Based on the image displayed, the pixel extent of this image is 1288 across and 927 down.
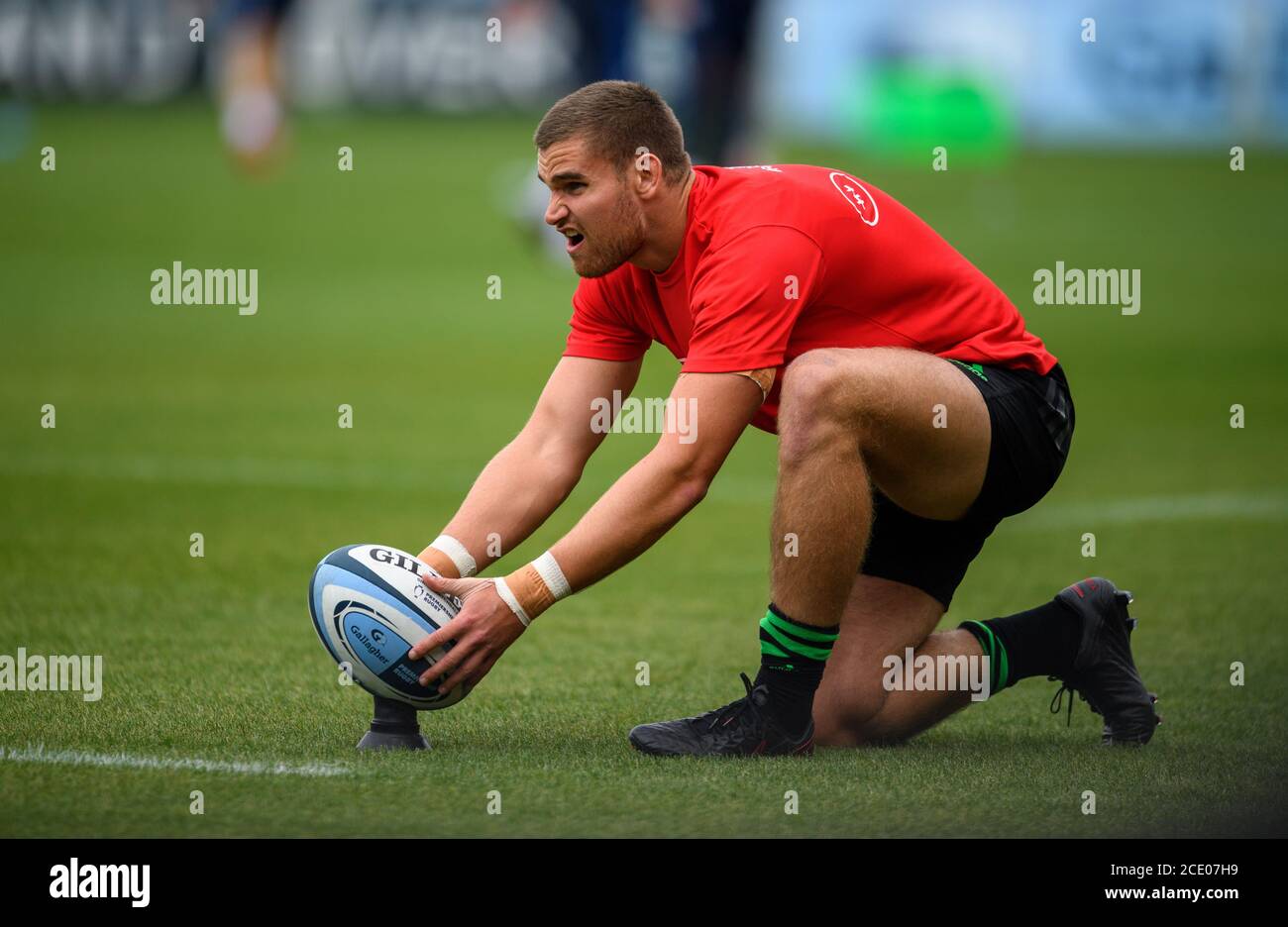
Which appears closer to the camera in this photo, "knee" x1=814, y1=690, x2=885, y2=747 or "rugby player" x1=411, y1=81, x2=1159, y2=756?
"rugby player" x1=411, y1=81, x2=1159, y2=756

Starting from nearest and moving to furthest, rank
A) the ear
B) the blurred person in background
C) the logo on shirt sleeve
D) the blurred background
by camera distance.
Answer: the ear
the logo on shirt sleeve
the blurred background
the blurred person in background

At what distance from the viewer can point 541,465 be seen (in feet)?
17.4

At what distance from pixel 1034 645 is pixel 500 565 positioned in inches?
120

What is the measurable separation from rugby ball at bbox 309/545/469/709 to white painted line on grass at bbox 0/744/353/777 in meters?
0.26

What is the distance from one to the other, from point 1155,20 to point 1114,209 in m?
3.86

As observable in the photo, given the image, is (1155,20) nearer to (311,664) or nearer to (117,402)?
(117,402)

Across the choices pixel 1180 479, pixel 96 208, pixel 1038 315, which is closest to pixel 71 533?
pixel 1180 479

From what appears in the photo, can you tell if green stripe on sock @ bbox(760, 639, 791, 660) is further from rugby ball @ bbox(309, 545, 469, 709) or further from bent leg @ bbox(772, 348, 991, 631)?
rugby ball @ bbox(309, 545, 469, 709)

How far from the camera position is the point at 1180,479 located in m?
9.61

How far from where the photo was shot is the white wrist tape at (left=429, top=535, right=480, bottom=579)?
5.18 metres

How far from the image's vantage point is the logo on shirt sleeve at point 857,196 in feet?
16.5

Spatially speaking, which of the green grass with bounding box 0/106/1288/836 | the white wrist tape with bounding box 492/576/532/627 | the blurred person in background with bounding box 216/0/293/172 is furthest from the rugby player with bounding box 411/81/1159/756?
the blurred person in background with bounding box 216/0/293/172

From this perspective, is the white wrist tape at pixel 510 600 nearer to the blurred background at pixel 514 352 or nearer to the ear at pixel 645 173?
the blurred background at pixel 514 352

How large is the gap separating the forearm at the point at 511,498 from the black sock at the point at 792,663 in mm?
739
